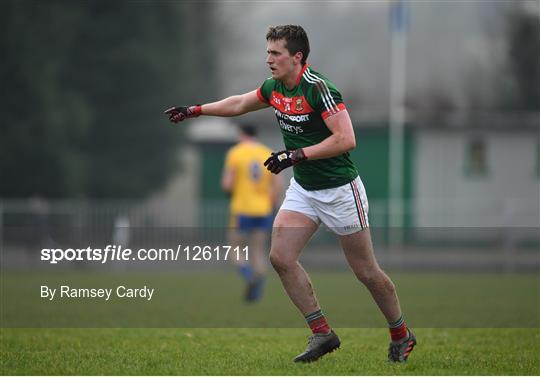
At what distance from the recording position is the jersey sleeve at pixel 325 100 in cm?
725

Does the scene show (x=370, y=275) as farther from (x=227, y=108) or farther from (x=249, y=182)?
(x=249, y=182)

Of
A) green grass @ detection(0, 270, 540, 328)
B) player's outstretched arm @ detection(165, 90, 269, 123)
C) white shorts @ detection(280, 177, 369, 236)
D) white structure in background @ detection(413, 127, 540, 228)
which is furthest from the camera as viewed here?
white structure in background @ detection(413, 127, 540, 228)

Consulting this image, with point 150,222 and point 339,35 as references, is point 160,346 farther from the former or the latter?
point 339,35

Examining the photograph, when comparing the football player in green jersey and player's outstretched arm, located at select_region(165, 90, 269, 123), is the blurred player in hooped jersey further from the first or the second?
the football player in green jersey

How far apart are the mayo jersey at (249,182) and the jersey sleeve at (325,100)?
306 inches

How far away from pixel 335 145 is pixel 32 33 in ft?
83.9

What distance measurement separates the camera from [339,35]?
188 ft

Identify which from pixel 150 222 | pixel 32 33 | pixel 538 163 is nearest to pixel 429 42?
pixel 538 163

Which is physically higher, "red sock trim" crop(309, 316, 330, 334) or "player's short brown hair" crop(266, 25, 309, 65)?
"player's short brown hair" crop(266, 25, 309, 65)

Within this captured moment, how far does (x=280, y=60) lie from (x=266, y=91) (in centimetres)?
41

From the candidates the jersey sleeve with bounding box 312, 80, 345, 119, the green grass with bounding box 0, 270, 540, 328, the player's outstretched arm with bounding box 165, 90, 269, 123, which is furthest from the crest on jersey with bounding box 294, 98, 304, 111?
the green grass with bounding box 0, 270, 540, 328

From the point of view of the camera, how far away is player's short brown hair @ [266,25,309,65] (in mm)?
7418

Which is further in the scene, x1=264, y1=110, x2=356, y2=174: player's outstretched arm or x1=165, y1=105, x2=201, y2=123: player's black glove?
x1=165, y1=105, x2=201, y2=123: player's black glove

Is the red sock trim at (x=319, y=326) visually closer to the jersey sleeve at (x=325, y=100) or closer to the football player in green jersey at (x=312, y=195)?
the football player in green jersey at (x=312, y=195)
